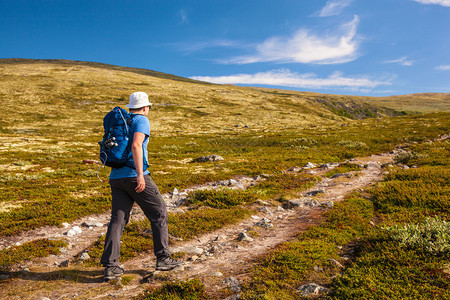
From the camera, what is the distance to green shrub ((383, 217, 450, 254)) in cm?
568

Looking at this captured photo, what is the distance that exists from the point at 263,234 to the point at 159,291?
417 cm

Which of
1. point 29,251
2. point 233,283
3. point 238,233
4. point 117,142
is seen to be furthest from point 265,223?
point 29,251

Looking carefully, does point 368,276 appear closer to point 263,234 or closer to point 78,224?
point 263,234

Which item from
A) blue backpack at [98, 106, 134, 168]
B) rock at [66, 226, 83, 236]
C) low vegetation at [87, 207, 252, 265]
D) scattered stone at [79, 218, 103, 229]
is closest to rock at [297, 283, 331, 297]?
low vegetation at [87, 207, 252, 265]

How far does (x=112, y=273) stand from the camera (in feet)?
18.8

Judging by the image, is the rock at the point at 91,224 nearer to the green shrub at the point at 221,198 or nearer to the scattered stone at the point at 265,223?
the green shrub at the point at 221,198

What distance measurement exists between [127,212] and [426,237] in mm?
7265

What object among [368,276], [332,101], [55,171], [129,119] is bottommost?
[55,171]

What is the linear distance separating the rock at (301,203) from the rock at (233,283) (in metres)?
6.36

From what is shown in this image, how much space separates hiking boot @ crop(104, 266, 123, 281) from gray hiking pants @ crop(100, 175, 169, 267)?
89mm

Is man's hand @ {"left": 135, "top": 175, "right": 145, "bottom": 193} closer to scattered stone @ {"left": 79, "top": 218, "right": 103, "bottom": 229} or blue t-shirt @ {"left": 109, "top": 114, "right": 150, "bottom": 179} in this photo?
blue t-shirt @ {"left": 109, "top": 114, "right": 150, "bottom": 179}

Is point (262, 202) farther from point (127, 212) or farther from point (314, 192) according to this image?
point (127, 212)

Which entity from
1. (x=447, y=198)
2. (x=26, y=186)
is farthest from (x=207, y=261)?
(x=26, y=186)

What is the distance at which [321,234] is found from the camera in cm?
771
